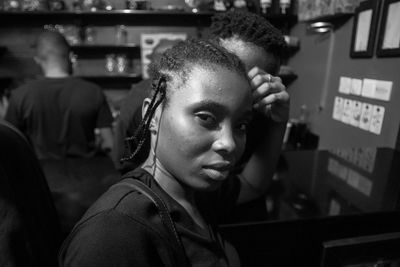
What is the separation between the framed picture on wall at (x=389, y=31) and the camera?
1.39 meters

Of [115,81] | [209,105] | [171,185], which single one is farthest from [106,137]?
[209,105]

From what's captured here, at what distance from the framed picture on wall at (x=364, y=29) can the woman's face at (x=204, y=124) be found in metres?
1.42

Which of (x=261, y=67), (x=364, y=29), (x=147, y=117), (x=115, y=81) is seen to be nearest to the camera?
(x=147, y=117)

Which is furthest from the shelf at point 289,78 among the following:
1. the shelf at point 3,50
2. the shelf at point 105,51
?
the shelf at point 3,50

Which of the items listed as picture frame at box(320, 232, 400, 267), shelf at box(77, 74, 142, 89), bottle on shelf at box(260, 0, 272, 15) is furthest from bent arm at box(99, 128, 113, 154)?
bottle on shelf at box(260, 0, 272, 15)

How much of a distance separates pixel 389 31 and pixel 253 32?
108 cm

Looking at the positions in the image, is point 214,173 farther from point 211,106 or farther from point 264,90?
point 264,90

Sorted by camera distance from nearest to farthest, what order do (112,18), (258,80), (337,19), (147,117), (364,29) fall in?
(147,117) < (258,80) < (364,29) < (337,19) < (112,18)

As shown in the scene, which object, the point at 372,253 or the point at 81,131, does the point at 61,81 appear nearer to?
the point at 81,131

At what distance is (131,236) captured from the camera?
1.39ft

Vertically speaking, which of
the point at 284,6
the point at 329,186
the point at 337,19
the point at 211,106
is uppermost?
the point at 284,6

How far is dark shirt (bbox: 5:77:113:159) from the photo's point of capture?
1.70 metres

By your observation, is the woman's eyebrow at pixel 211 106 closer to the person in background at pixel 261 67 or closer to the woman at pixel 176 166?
the woman at pixel 176 166

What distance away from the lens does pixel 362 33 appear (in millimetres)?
1641
